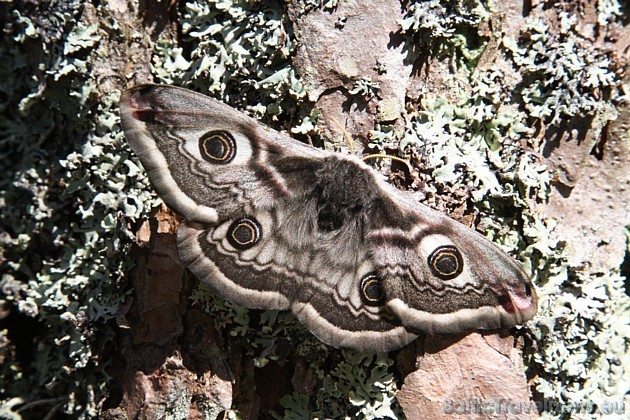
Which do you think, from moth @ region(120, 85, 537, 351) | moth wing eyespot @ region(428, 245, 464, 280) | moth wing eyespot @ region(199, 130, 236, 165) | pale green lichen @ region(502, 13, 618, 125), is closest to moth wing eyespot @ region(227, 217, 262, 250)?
moth @ region(120, 85, 537, 351)

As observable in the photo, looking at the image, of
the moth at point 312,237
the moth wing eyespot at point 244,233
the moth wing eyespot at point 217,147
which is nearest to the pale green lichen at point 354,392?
the moth at point 312,237

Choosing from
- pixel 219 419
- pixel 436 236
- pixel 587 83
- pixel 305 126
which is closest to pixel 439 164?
pixel 436 236

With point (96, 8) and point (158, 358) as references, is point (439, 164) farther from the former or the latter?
point (96, 8)

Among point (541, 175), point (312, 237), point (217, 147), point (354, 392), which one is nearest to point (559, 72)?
point (541, 175)

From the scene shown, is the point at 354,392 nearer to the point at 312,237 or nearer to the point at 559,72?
the point at 312,237

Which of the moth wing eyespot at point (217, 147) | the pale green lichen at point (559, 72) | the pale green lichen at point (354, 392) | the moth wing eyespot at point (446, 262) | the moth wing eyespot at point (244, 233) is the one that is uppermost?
the pale green lichen at point (559, 72)

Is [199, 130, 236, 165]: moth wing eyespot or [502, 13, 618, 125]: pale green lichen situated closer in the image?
[199, 130, 236, 165]: moth wing eyespot

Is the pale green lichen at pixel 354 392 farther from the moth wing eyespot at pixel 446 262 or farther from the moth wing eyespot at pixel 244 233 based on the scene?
the moth wing eyespot at pixel 244 233

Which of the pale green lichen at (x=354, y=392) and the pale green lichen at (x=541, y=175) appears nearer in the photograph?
the pale green lichen at (x=354, y=392)

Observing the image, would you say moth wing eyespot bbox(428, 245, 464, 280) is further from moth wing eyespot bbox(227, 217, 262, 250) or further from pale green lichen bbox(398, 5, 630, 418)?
moth wing eyespot bbox(227, 217, 262, 250)
